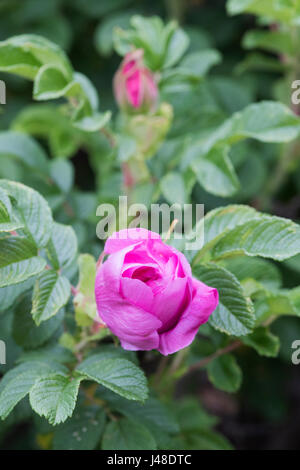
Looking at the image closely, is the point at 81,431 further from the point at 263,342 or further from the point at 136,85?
the point at 136,85

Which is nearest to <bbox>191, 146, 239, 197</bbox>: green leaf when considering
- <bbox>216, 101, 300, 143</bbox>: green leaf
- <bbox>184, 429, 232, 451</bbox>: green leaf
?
<bbox>216, 101, 300, 143</bbox>: green leaf

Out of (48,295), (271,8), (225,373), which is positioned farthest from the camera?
(271,8)

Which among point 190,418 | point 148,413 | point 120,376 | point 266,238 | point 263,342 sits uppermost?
point 266,238

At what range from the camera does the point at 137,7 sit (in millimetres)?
1544

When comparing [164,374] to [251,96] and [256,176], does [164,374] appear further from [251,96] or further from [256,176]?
[251,96]

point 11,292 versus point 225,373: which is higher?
point 11,292

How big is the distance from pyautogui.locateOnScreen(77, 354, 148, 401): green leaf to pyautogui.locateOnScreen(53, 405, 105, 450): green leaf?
0.16 m

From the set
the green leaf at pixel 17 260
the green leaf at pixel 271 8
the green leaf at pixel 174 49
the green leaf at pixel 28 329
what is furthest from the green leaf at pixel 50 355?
the green leaf at pixel 271 8

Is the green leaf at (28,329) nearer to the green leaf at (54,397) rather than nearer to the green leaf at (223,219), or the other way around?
the green leaf at (54,397)

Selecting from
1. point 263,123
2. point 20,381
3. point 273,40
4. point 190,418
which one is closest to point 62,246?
point 20,381

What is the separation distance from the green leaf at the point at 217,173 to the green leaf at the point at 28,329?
1.12ft

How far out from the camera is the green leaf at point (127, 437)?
78cm

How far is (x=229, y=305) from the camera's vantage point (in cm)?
68

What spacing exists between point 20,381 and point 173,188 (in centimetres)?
43
